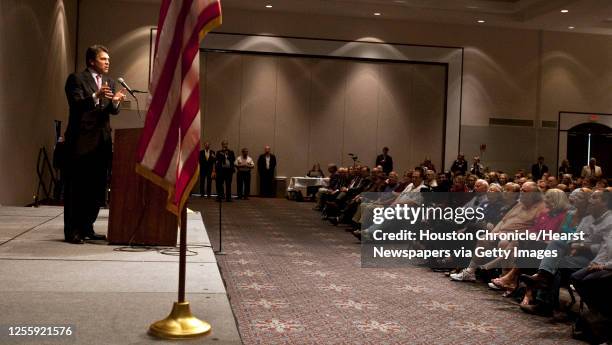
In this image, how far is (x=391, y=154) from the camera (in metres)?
18.3

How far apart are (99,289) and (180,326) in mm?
876

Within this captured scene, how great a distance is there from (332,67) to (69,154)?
14057mm

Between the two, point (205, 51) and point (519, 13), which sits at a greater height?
point (519, 13)

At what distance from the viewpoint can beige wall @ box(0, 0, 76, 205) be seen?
9065 millimetres

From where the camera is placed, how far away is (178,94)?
2.65m

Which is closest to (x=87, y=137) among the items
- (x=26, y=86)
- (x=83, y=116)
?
(x=83, y=116)

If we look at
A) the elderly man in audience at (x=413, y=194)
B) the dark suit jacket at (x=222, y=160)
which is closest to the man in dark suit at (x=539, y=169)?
the dark suit jacket at (x=222, y=160)

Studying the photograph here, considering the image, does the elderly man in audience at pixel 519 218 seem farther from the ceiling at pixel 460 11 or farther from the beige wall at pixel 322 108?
the beige wall at pixel 322 108

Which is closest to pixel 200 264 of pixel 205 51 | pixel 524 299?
pixel 524 299

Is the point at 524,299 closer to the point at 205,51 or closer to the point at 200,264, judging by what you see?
the point at 200,264

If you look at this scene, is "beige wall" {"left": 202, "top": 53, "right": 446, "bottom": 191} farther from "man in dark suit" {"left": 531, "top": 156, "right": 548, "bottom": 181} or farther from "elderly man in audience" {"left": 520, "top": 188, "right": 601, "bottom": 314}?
"elderly man in audience" {"left": 520, "top": 188, "right": 601, "bottom": 314}

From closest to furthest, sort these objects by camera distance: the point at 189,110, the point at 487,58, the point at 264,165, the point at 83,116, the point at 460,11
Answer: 1. the point at 189,110
2. the point at 83,116
3. the point at 460,11
4. the point at 264,165
5. the point at 487,58

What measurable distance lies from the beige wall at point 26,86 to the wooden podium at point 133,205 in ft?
Answer: 16.7

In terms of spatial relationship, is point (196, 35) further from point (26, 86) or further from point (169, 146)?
point (26, 86)
